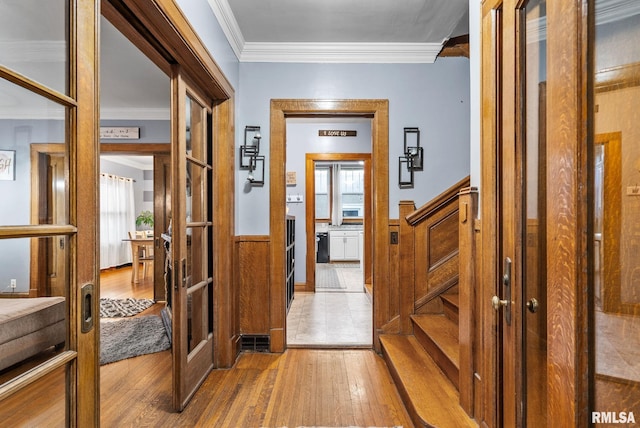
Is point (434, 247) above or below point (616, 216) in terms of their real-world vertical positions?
below

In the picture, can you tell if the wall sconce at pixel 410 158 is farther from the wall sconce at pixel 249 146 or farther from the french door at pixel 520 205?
the french door at pixel 520 205

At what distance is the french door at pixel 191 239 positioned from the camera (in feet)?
6.89

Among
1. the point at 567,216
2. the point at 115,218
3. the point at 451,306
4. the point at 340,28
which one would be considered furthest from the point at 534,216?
the point at 115,218

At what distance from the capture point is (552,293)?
104cm

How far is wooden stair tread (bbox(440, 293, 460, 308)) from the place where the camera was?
2.80 m

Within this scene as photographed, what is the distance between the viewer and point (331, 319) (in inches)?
157

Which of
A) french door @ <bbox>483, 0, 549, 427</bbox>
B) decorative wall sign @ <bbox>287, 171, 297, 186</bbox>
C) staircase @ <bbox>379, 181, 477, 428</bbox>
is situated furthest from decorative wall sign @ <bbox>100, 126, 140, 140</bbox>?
french door @ <bbox>483, 0, 549, 427</bbox>

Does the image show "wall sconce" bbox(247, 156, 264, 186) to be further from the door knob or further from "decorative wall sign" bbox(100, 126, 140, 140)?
"decorative wall sign" bbox(100, 126, 140, 140)

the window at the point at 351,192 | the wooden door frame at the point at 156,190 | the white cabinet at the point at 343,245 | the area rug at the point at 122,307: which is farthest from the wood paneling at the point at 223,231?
the window at the point at 351,192

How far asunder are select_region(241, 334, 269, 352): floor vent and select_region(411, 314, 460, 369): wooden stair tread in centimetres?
130

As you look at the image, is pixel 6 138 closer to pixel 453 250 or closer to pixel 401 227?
pixel 401 227

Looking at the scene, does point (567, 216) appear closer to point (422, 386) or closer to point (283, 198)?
point (422, 386)

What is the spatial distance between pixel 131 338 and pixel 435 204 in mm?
3218

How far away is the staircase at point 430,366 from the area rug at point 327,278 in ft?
9.49
